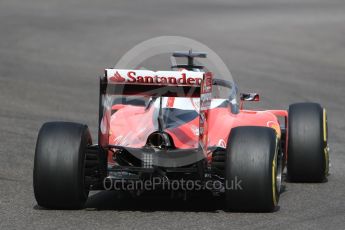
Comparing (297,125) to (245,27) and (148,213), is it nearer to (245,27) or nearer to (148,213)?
(148,213)

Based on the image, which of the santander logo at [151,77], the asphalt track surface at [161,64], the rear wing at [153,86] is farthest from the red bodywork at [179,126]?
the santander logo at [151,77]

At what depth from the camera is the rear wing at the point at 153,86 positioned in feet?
28.0

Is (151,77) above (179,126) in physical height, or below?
above

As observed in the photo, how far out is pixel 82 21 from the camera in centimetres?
3094

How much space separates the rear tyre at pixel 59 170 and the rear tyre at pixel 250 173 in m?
1.36

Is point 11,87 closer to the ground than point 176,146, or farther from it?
closer to the ground

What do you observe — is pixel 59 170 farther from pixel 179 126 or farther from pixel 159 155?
pixel 179 126

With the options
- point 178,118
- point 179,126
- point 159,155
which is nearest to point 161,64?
point 178,118

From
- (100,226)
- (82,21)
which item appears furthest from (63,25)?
(100,226)

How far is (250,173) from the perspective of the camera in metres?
8.59

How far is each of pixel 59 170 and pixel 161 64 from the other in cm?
1470

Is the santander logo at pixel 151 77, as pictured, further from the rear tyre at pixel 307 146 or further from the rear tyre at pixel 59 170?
the rear tyre at pixel 307 146

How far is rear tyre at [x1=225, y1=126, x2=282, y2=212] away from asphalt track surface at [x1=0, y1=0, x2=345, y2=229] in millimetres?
123

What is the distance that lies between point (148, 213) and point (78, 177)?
72 centimetres
